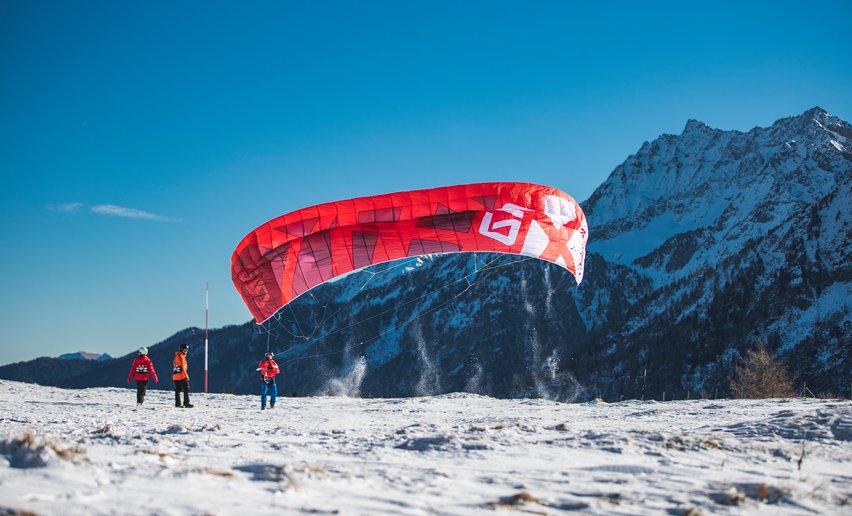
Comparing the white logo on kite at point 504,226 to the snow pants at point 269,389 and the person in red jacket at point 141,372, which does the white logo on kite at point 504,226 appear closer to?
the snow pants at point 269,389

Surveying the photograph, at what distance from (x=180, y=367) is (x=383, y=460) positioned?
38.5 feet

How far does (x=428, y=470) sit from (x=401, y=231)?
11.4 m

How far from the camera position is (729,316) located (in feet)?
393

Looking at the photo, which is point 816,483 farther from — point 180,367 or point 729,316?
point 729,316

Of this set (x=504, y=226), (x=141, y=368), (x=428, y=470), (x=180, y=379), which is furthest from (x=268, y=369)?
(x=428, y=470)

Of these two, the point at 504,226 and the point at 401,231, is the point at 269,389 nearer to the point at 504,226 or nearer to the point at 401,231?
the point at 401,231

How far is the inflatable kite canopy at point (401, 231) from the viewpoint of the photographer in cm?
1664

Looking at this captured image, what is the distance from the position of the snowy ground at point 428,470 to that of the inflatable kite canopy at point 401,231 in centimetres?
713

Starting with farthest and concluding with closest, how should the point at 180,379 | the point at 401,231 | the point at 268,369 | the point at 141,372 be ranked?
the point at 141,372 < the point at 401,231 < the point at 268,369 < the point at 180,379

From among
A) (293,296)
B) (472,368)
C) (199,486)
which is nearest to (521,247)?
(293,296)

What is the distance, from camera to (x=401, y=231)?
56.3 ft

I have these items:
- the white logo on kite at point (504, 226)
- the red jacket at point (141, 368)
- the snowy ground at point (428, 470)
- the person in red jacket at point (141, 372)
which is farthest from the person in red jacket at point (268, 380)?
the white logo on kite at point (504, 226)

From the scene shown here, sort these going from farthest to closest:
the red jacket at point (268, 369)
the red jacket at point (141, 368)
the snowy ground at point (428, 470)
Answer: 1. the red jacket at point (141, 368)
2. the red jacket at point (268, 369)
3. the snowy ground at point (428, 470)

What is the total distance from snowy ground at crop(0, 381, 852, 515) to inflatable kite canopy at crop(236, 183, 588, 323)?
281 inches
